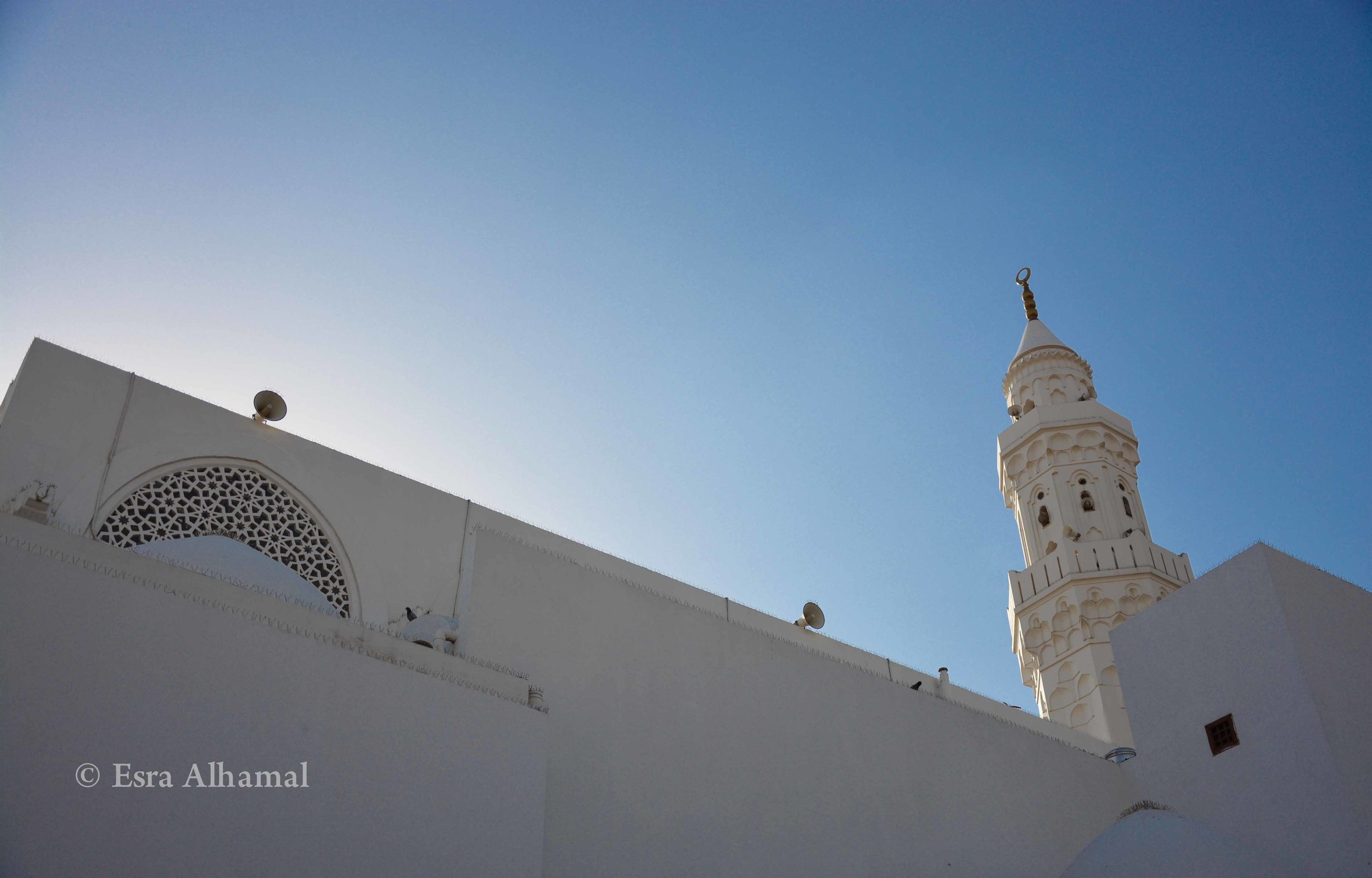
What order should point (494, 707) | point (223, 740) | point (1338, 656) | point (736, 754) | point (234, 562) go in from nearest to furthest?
point (223, 740) < point (494, 707) < point (234, 562) < point (736, 754) < point (1338, 656)

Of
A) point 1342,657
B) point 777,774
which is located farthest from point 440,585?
point 1342,657

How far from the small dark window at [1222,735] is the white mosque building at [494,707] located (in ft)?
0.13

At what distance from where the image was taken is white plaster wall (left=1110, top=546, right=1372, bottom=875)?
313 inches

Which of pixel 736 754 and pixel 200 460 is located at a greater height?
pixel 200 460

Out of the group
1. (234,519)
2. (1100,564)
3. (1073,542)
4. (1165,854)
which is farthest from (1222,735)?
(234,519)

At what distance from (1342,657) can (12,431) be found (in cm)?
921

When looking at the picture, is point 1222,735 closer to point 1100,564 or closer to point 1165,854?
point 1165,854

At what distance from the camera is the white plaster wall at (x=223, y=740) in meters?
4.96

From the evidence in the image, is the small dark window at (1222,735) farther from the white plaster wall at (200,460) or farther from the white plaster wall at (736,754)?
the white plaster wall at (200,460)

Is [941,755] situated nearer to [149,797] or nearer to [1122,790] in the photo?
[1122,790]

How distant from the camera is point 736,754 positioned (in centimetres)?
827

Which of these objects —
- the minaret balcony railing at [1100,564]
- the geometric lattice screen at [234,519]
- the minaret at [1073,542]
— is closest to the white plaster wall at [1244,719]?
the minaret at [1073,542]

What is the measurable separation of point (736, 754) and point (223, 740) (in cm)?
378

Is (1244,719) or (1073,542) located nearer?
(1244,719)
